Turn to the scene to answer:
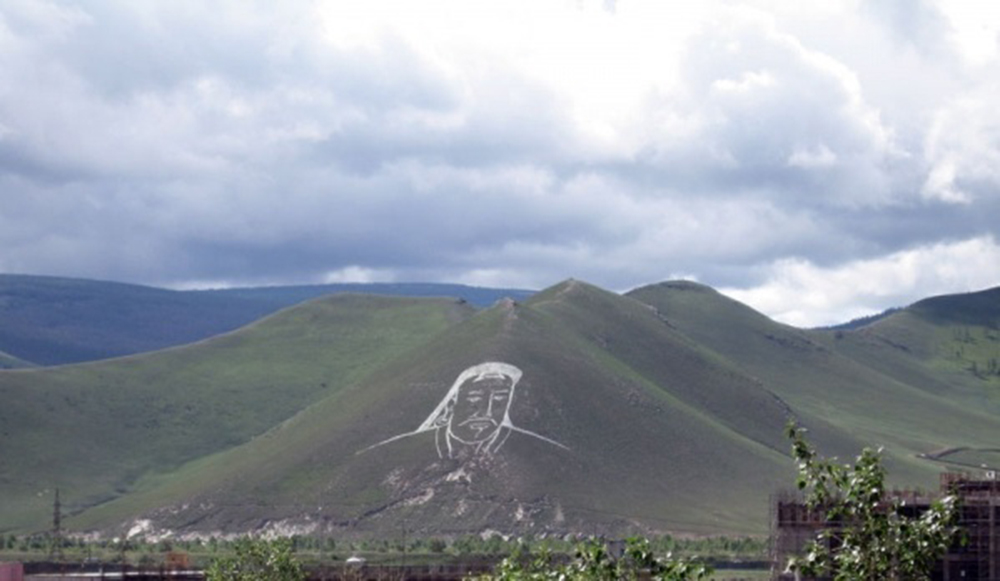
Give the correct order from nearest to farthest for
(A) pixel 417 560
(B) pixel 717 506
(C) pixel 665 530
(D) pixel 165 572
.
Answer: (D) pixel 165 572
(A) pixel 417 560
(C) pixel 665 530
(B) pixel 717 506

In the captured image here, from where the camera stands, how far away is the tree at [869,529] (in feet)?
76.5

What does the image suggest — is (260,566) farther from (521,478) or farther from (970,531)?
(521,478)

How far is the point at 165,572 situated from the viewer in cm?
9788

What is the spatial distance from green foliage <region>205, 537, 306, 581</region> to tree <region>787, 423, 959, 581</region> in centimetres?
4954

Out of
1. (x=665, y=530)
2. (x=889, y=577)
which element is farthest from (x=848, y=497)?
(x=665, y=530)

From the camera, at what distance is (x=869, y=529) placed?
23.8 meters

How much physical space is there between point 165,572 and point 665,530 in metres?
65.8

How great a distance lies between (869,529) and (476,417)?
164511mm

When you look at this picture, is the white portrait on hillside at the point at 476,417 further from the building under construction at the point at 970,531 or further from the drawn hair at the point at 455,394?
the building under construction at the point at 970,531

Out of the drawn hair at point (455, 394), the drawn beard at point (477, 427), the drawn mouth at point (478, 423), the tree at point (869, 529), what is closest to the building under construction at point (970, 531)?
the tree at point (869, 529)

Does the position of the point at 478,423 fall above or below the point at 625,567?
above

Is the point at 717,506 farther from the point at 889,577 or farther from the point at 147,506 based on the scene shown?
the point at 889,577

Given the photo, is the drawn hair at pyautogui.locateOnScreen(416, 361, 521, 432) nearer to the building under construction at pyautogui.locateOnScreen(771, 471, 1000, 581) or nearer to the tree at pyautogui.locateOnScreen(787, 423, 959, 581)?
the building under construction at pyautogui.locateOnScreen(771, 471, 1000, 581)

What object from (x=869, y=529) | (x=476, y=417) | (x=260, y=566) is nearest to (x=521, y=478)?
(x=476, y=417)
